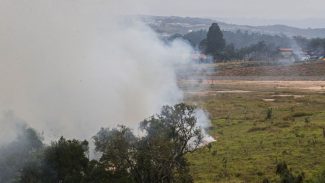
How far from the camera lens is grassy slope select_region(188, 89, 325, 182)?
33.2 m

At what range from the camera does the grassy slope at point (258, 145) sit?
1305 inches

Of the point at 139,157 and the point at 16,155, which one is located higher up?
the point at 139,157

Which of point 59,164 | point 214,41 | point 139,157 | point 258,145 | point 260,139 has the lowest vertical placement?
point 258,145

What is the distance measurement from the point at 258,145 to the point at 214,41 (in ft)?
379

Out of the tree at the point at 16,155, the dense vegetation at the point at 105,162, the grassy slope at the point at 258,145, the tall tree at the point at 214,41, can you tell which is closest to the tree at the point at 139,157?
the dense vegetation at the point at 105,162

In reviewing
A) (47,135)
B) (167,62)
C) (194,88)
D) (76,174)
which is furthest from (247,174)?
(194,88)

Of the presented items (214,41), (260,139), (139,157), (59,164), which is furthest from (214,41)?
(59,164)

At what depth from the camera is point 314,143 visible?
39.2 m

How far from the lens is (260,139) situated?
140 ft

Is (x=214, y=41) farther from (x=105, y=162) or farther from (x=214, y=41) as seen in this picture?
(x=105, y=162)

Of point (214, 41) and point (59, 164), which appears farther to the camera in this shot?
point (214, 41)

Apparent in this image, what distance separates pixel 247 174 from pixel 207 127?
62.0ft

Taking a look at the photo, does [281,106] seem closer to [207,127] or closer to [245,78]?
[207,127]

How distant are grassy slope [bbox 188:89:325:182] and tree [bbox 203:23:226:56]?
89785 mm
